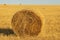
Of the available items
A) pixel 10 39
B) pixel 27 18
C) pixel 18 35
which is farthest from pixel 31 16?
pixel 10 39

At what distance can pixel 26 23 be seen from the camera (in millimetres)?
14805

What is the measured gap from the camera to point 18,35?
570 inches

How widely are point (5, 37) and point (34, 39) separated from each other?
1636 millimetres

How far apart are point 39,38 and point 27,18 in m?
1.64

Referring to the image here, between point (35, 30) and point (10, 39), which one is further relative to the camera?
point (35, 30)

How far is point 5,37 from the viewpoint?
45.3 ft

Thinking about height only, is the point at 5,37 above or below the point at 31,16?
below

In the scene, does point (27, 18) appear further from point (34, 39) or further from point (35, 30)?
point (34, 39)

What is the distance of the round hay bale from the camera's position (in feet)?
47.7

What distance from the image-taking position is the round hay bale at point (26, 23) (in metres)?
14.5

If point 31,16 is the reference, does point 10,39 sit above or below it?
below

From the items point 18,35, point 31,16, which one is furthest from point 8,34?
point 31,16

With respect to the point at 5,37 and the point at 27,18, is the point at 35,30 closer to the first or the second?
→ the point at 27,18

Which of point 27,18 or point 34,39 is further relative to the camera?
point 27,18
